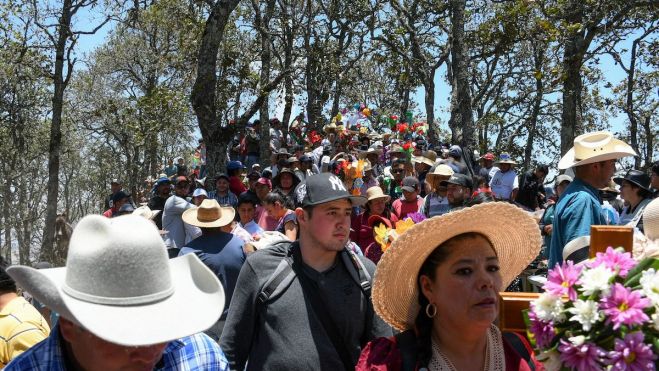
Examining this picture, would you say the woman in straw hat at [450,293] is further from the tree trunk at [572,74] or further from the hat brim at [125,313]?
the tree trunk at [572,74]

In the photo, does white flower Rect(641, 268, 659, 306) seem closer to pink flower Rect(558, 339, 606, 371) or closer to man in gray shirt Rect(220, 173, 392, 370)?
pink flower Rect(558, 339, 606, 371)

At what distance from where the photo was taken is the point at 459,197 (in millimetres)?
8070

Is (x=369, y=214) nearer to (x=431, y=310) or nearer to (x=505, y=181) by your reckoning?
(x=431, y=310)

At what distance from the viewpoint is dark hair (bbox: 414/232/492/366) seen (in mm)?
2680

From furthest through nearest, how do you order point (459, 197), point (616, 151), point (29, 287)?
1. point (459, 197)
2. point (616, 151)
3. point (29, 287)

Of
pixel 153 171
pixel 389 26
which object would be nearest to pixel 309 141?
pixel 389 26

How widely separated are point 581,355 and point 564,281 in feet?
0.79

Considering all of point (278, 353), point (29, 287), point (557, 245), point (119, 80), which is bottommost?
point (278, 353)

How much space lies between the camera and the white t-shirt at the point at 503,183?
48.2 ft

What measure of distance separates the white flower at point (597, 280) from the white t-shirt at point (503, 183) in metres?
12.8

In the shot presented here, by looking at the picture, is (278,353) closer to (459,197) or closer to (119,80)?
(459,197)

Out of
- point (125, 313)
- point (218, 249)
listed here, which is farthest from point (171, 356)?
point (218, 249)

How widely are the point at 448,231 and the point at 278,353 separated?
4.01 feet

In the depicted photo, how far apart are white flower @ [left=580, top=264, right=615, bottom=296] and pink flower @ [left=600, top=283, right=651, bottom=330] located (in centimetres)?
2
